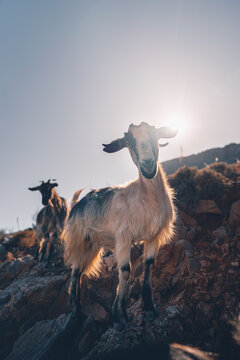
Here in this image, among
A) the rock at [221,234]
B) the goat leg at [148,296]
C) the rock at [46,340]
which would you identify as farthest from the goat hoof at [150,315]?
the rock at [221,234]

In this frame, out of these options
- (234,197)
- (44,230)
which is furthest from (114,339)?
(44,230)

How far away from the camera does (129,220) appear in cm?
316

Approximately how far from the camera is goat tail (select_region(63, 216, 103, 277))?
3.87 meters

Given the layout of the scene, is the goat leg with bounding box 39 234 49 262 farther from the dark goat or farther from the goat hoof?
the goat hoof

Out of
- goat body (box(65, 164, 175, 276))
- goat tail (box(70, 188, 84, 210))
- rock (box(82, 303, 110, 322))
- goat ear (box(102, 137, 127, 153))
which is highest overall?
goat ear (box(102, 137, 127, 153))

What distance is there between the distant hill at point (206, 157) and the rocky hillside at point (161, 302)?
64.3ft

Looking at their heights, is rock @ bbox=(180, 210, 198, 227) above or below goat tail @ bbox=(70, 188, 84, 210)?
below

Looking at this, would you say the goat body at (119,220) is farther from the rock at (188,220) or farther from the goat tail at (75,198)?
the rock at (188,220)

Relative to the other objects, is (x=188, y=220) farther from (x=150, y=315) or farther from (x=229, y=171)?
(x=229, y=171)

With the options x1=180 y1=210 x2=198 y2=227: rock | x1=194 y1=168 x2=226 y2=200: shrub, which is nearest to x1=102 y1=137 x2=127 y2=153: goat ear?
x1=180 y1=210 x2=198 y2=227: rock

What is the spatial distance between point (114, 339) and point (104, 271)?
2.10 m

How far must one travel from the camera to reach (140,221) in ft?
10.1

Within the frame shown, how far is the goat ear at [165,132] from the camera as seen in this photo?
3480mm

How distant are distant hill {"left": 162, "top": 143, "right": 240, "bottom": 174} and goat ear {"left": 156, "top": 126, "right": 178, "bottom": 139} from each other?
21530mm
